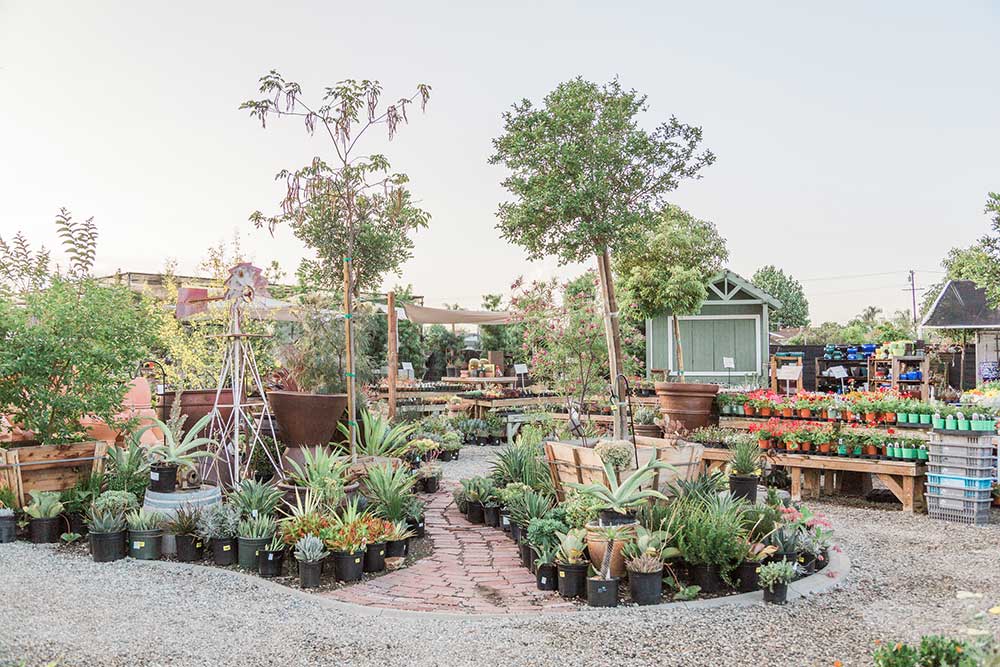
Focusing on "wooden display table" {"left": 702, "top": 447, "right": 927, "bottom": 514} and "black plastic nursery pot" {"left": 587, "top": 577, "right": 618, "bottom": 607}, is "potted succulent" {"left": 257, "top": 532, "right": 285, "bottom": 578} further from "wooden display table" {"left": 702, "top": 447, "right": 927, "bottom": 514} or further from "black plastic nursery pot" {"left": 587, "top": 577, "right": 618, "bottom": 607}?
"wooden display table" {"left": 702, "top": 447, "right": 927, "bottom": 514}

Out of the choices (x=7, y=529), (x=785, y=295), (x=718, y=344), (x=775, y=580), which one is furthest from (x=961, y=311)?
(x=785, y=295)

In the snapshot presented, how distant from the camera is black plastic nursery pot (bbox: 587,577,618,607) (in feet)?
13.6

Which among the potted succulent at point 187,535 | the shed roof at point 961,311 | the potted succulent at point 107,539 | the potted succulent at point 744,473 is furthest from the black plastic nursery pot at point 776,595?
the shed roof at point 961,311

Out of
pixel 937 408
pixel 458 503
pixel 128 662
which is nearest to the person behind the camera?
pixel 128 662

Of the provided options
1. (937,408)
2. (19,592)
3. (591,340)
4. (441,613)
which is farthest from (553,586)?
(591,340)

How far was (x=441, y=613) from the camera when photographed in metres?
4.03

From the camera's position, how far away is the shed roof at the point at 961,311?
19.8 metres

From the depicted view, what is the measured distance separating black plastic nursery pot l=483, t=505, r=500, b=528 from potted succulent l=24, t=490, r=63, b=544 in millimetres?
3136

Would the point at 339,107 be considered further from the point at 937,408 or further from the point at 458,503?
the point at 937,408

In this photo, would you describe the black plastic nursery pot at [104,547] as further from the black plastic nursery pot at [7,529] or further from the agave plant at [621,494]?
the agave plant at [621,494]

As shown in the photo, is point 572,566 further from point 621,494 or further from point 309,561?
point 309,561

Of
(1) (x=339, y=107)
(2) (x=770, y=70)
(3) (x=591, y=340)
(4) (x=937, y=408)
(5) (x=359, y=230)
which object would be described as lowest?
(4) (x=937, y=408)

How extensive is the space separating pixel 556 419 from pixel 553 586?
21.2 ft

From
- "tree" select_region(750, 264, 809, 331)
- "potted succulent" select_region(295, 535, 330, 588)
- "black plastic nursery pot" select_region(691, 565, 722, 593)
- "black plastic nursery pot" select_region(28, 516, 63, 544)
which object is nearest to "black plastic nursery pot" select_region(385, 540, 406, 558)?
"potted succulent" select_region(295, 535, 330, 588)
